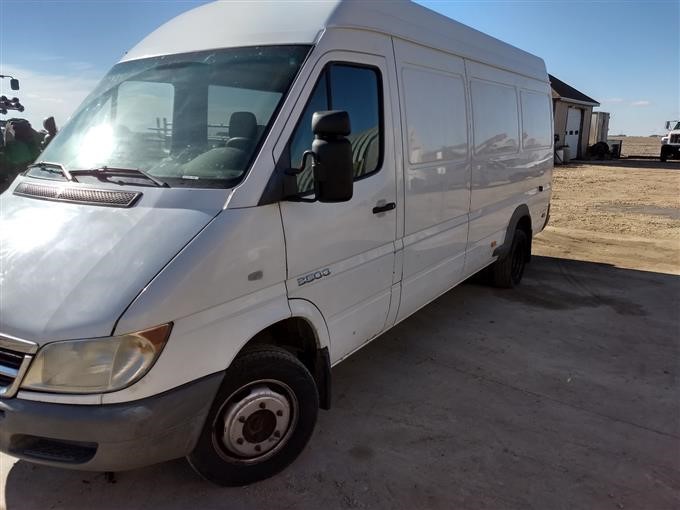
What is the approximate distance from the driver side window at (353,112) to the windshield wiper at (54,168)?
125cm

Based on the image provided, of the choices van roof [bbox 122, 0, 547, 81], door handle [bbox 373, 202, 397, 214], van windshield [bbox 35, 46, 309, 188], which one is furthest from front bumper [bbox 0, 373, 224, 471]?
van roof [bbox 122, 0, 547, 81]

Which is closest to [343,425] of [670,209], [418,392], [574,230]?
[418,392]

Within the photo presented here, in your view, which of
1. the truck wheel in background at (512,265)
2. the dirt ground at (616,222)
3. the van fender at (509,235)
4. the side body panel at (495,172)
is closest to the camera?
the side body panel at (495,172)

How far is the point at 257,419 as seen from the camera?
290 cm

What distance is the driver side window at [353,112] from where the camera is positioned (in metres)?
2.90

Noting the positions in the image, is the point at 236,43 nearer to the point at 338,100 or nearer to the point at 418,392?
the point at 338,100

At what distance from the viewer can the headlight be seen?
221 cm

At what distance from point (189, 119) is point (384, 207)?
4.41ft

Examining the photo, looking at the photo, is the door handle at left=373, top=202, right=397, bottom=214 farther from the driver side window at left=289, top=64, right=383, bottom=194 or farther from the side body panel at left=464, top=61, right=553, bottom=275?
the side body panel at left=464, top=61, right=553, bottom=275

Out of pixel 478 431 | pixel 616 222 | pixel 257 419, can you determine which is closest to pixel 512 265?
pixel 478 431

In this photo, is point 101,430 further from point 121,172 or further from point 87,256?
point 121,172

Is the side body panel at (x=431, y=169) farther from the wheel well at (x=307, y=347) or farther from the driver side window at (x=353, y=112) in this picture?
the wheel well at (x=307, y=347)

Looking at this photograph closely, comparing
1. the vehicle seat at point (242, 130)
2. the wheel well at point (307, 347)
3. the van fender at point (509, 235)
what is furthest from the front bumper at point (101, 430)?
the van fender at point (509, 235)

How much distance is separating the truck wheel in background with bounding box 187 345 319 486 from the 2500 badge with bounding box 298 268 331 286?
0.40m
